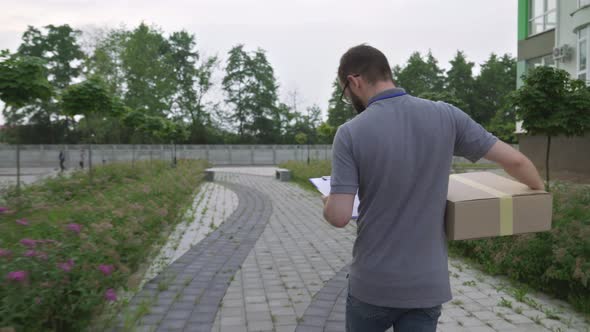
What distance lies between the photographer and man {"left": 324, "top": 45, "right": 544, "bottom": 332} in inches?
66.4

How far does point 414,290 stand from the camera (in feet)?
5.58

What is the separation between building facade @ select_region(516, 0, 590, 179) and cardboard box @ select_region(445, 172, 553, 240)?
15714 millimetres

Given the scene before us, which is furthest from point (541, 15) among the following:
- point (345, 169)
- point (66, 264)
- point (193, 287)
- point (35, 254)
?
point (345, 169)

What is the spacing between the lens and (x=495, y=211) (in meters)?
1.83

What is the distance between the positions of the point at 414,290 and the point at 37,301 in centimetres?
246

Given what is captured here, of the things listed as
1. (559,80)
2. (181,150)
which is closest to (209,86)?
(181,150)

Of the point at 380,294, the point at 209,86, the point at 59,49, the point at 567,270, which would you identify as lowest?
the point at 567,270

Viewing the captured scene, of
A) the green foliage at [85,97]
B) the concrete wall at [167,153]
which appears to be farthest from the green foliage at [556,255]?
the concrete wall at [167,153]

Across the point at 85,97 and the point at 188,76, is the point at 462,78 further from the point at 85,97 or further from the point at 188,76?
the point at 85,97

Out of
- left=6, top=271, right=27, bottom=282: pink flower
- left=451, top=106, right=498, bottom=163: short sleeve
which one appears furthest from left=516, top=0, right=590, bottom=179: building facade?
left=6, top=271, right=27, bottom=282: pink flower

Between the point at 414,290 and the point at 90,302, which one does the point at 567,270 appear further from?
the point at 90,302

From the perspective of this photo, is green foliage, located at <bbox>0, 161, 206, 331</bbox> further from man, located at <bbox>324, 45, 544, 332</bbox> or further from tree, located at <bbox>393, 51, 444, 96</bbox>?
tree, located at <bbox>393, 51, 444, 96</bbox>

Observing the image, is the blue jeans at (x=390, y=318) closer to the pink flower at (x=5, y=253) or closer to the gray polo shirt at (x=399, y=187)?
the gray polo shirt at (x=399, y=187)

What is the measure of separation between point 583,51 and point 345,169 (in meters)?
20.9
